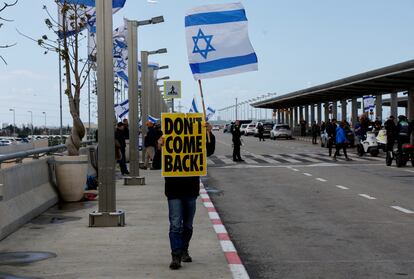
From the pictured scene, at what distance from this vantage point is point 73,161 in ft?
45.5

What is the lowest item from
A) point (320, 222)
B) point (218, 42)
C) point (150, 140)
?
point (320, 222)

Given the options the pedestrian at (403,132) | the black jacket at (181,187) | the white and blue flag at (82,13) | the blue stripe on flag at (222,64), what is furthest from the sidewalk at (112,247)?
the pedestrian at (403,132)

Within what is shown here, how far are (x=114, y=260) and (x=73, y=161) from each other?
6.45 meters

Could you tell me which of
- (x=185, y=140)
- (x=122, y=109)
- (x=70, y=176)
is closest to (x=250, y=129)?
(x=122, y=109)

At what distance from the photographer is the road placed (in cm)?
759

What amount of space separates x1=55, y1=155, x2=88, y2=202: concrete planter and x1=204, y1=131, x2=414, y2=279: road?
9.82 ft

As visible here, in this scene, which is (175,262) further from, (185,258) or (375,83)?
(375,83)

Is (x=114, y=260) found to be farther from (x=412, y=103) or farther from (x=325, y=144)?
(x=325, y=144)

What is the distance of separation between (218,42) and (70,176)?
617cm

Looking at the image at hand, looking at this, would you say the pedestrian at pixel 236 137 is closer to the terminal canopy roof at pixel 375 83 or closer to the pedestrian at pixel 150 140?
the pedestrian at pixel 150 140

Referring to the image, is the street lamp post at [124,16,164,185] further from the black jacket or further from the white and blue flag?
the black jacket

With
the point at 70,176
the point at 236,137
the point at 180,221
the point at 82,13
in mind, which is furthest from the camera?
the point at 236,137

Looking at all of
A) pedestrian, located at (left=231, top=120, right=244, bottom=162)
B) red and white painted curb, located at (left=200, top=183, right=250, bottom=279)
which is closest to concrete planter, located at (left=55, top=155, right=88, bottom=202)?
red and white painted curb, located at (left=200, top=183, right=250, bottom=279)

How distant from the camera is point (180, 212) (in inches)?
290
